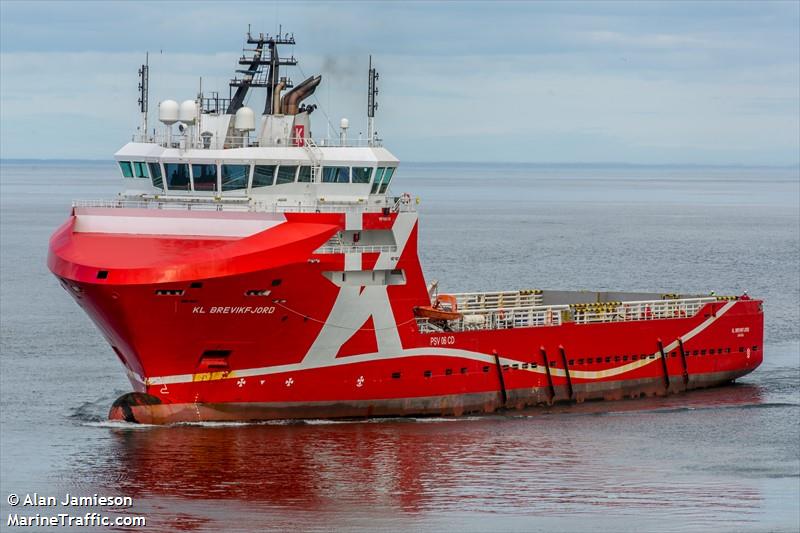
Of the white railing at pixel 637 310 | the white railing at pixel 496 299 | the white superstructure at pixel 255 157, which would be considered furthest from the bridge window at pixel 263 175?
the white railing at pixel 637 310

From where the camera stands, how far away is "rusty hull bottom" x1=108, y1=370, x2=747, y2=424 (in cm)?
3466

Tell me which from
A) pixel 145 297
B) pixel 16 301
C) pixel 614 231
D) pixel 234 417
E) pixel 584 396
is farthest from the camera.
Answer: pixel 614 231

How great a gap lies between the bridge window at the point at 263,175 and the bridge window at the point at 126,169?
320 centimetres

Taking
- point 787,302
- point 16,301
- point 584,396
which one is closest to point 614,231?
point 787,302

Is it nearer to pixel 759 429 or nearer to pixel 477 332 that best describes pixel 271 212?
pixel 477 332

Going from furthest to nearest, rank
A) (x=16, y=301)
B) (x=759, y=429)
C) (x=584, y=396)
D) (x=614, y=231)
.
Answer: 1. (x=614, y=231)
2. (x=16, y=301)
3. (x=584, y=396)
4. (x=759, y=429)

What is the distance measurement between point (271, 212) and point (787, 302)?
117 ft

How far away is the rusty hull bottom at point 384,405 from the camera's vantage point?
3466 cm

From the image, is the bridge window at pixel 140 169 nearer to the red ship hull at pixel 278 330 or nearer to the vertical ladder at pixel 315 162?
the red ship hull at pixel 278 330

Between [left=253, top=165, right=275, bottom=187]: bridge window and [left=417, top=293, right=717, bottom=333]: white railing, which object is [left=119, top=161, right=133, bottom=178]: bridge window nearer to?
[left=253, top=165, right=275, bottom=187]: bridge window

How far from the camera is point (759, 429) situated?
3797cm

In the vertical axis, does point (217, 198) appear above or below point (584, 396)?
above

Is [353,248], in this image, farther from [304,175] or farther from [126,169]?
[126,169]

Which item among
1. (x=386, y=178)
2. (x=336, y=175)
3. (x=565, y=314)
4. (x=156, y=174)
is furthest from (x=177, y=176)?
(x=565, y=314)
